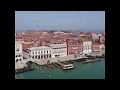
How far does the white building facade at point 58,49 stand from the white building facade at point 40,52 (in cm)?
8

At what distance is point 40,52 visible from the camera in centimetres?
440

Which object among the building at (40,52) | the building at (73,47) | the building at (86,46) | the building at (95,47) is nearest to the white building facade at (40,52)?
the building at (40,52)

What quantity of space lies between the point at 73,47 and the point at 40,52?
65 centimetres

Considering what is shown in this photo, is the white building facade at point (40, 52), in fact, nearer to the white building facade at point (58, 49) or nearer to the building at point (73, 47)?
the white building facade at point (58, 49)

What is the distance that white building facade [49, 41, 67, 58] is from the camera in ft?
14.5

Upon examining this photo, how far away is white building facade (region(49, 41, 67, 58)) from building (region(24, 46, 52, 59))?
0.26ft

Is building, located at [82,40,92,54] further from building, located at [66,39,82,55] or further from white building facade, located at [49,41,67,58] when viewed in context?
white building facade, located at [49,41,67,58]

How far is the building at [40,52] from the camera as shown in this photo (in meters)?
4.36

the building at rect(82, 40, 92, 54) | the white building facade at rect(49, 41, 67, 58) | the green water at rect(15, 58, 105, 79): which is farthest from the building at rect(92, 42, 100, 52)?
the white building facade at rect(49, 41, 67, 58)

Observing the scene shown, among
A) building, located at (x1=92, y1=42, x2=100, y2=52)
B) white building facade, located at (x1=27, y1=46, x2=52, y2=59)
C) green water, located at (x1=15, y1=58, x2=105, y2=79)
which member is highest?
building, located at (x1=92, y1=42, x2=100, y2=52)
